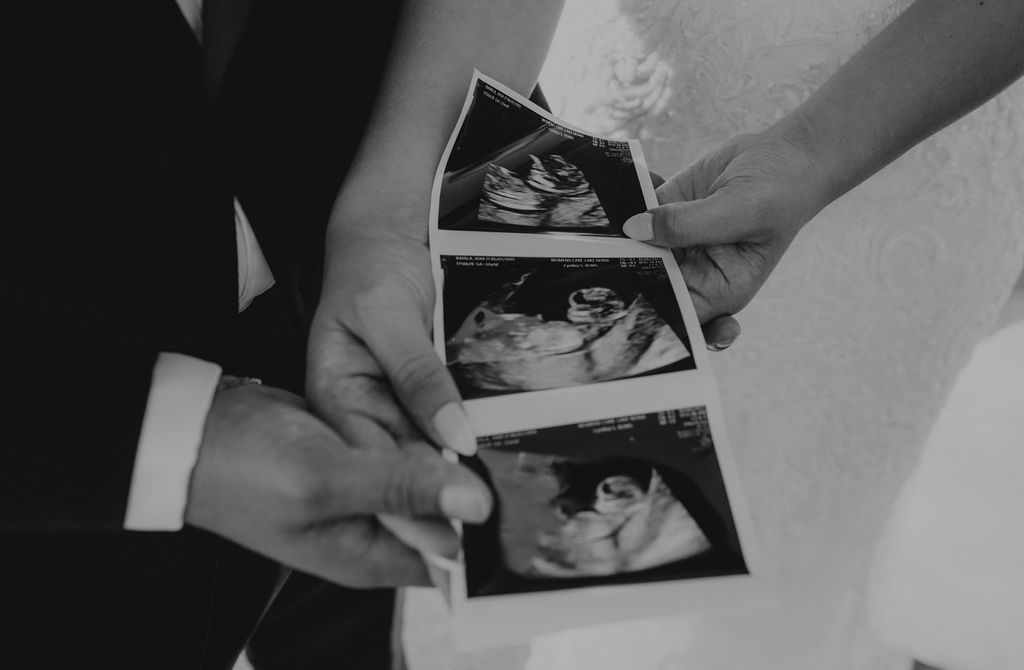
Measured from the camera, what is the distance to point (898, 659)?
1150mm

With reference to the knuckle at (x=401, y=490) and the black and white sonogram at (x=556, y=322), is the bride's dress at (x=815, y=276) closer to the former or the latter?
the black and white sonogram at (x=556, y=322)

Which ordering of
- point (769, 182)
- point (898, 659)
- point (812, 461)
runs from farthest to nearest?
point (898, 659) < point (812, 461) < point (769, 182)

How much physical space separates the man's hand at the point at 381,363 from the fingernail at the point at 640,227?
0.26 metres

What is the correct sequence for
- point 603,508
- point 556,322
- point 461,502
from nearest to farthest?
point 461,502, point 603,508, point 556,322

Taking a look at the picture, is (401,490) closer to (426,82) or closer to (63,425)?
(63,425)

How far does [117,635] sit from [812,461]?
3.14 ft

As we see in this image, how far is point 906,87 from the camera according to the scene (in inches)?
30.7

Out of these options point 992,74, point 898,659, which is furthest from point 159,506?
point 898,659

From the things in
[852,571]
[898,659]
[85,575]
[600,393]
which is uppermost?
[600,393]

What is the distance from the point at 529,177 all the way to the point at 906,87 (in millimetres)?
504

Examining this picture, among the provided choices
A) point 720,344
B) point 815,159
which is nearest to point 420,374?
point 720,344

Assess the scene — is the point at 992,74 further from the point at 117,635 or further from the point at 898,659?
the point at 117,635

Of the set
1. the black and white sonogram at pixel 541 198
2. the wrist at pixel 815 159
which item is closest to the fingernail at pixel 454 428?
the black and white sonogram at pixel 541 198

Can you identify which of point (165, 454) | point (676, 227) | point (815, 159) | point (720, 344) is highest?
point (815, 159)
